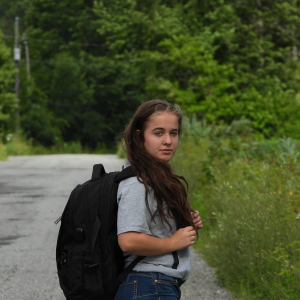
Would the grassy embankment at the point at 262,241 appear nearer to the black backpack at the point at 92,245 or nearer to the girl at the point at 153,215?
the girl at the point at 153,215

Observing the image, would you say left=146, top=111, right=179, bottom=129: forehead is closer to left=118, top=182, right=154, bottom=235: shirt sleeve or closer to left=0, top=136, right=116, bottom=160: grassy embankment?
left=118, top=182, right=154, bottom=235: shirt sleeve

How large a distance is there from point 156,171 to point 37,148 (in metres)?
48.6

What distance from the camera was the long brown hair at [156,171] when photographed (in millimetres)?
2387

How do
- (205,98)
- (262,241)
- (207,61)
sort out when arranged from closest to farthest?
(262,241) → (205,98) → (207,61)

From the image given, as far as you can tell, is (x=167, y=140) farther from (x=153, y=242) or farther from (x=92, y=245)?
(x=92, y=245)

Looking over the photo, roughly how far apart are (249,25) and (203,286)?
30905mm

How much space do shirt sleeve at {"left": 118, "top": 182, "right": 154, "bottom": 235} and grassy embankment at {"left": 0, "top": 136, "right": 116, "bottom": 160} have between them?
2844 cm

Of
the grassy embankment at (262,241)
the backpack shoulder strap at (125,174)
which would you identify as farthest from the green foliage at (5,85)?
the backpack shoulder strap at (125,174)

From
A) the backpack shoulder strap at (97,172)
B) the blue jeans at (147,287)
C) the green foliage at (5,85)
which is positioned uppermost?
the backpack shoulder strap at (97,172)

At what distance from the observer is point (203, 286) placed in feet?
18.8

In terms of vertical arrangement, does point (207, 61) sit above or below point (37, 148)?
above

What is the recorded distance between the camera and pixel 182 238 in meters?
2.44

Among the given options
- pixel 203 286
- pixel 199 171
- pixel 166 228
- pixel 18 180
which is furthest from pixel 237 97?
pixel 166 228

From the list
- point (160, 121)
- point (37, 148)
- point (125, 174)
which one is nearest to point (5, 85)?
point (37, 148)
